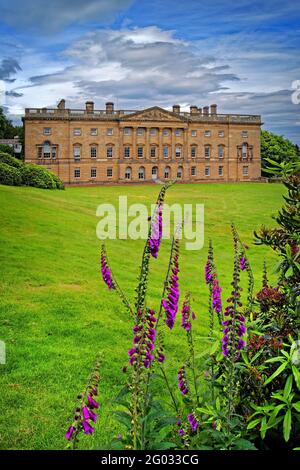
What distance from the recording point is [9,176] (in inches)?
1368

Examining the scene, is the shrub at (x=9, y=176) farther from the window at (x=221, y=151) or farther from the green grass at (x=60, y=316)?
the window at (x=221, y=151)

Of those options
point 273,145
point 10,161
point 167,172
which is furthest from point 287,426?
point 273,145

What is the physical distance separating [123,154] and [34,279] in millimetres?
69579

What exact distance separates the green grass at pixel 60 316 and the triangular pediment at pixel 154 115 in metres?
60.7

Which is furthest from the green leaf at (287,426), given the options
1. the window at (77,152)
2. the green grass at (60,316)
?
the window at (77,152)

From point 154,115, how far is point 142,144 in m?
5.19

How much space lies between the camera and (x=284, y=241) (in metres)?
4.14

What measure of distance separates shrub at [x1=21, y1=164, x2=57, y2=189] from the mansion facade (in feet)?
114

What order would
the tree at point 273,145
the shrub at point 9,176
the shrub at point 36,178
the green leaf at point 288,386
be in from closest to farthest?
the green leaf at point 288,386, the shrub at point 9,176, the shrub at point 36,178, the tree at point 273,145

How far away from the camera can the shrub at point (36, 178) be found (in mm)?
37844

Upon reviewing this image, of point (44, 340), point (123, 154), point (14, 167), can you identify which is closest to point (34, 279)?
point (44, 340)

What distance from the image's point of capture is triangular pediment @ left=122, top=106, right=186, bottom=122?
80.1 metres

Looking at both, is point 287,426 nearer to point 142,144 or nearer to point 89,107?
point 89,107
